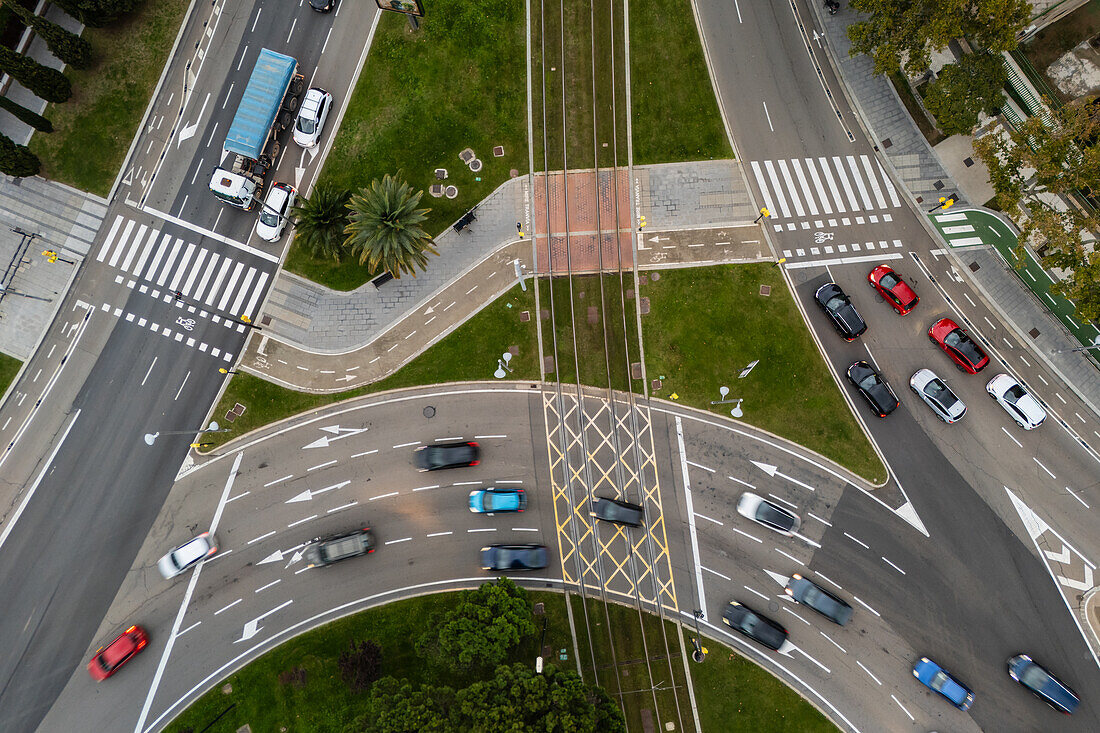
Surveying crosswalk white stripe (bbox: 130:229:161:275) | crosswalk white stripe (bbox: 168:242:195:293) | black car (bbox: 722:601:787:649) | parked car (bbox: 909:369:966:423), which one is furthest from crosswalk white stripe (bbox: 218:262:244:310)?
parked car (bbox: 909:369:966:423)

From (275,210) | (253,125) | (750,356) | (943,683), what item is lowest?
(943,683)

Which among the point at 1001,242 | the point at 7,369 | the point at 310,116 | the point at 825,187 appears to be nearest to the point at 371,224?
the point at 310,116

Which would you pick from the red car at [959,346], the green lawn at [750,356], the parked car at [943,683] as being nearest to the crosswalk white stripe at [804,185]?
the green lawn at [750,356]

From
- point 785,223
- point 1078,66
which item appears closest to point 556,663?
point 785,223

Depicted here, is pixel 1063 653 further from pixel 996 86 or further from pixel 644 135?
pixel 644 135

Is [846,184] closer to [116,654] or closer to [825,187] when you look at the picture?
[825,187]

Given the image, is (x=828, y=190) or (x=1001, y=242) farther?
(x=828, y=190)
